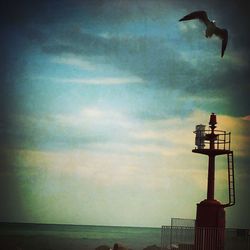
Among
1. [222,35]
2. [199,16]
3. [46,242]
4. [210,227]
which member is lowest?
[46,242]

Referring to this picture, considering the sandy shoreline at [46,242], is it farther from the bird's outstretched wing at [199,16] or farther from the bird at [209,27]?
the bird's outstretched wing at [199,16]

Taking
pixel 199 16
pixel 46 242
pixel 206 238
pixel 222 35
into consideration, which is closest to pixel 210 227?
pixel 206 238

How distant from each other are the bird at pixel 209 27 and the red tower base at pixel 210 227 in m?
2.25

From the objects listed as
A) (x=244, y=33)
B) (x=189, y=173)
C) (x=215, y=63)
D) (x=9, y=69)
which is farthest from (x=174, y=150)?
(x=9, y=69)

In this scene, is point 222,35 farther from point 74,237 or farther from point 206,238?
point 74,237

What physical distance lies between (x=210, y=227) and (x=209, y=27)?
2610 millimetres

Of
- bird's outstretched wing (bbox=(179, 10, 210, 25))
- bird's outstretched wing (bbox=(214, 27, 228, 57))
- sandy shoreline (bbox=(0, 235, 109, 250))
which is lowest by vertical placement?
sandy shoreline (bbox=(0, 235, 109, 250))

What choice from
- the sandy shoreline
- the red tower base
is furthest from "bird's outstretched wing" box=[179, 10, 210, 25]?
the sandy shoreline

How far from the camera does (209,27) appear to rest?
6668 mm

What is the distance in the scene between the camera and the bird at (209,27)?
258 inches

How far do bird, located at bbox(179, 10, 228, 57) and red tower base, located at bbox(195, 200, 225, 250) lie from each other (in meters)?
2.25

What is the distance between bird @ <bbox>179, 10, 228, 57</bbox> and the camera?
6549 mm

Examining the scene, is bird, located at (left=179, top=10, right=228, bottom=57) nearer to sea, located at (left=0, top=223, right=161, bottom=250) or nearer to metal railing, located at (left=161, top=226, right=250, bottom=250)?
metal railing, located at (left=161, top=226, right=250, bottom=250)

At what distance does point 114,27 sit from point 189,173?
2233mm
